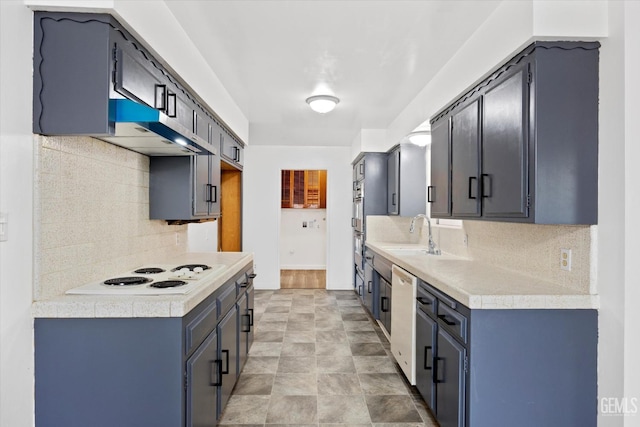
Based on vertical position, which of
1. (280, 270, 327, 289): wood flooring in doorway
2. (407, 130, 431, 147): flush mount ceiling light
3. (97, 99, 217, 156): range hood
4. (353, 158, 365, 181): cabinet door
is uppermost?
(407, 130, 431, 147): flush mount ceiling light

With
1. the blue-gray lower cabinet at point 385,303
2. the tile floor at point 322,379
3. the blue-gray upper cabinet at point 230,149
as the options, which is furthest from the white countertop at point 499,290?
the blue-gray upper cabinet at point 230,149

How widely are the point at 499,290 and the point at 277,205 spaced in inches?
175

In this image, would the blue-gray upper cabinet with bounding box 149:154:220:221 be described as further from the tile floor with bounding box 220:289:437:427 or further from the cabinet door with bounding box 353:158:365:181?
the cabinet door with bounding box 353:158:365:181

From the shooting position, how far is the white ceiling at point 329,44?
80.0 inches

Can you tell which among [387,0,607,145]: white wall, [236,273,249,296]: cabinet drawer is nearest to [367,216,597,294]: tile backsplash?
[387,0,607,145]: white wall

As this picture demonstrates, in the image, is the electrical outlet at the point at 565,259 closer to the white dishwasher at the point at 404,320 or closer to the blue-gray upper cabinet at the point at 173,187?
the white dishwasher at the point at 404,320

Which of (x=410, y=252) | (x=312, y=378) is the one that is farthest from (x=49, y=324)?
(x=410, y=252)

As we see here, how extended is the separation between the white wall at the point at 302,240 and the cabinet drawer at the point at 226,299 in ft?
18.2

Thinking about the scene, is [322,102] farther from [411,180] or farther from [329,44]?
[411,180]

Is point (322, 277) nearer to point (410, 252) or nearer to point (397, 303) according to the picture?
point (410, 252)

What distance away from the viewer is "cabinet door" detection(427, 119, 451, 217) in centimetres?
271

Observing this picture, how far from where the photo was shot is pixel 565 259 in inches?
75.1

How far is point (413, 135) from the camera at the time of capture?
378 cm

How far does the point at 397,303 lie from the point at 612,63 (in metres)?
2.09
